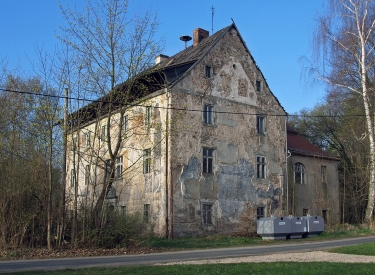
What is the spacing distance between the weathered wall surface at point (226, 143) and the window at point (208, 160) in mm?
247

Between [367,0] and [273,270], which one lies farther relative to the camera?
[367,0]

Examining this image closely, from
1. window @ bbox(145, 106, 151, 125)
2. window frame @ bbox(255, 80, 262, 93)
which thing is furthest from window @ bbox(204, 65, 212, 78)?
window @ bbox(145, 106, 151, 125)

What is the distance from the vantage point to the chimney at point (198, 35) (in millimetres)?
31891

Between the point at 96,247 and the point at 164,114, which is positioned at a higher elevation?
the point at 164,114

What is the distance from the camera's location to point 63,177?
60.5 ft

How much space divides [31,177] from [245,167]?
14453 millimetres

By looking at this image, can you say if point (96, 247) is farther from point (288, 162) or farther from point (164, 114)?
point (288, 162)

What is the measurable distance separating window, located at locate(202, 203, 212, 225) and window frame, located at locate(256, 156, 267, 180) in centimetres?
479

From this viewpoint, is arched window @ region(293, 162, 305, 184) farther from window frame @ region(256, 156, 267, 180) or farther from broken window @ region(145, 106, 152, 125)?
broken window @ region(145, 106, 152, 125)

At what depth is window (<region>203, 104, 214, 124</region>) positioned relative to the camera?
27.2 metres

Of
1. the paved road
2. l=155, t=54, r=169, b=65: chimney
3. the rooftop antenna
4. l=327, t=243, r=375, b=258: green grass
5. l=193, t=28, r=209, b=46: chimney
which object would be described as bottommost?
the paved road

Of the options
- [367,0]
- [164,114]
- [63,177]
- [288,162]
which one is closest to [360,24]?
[367,0]

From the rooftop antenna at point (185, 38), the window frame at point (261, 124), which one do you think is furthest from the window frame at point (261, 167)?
the rooftop antenna at point (185, 38)

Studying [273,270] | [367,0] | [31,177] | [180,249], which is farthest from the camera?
[367,0]
